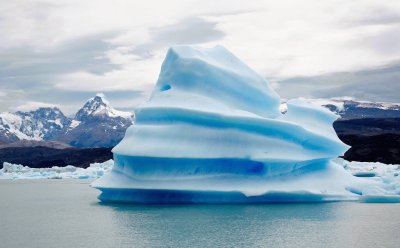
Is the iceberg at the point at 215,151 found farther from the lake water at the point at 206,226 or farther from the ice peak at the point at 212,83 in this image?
the lake water at the point at 206,226

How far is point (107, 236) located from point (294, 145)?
7.97 meters

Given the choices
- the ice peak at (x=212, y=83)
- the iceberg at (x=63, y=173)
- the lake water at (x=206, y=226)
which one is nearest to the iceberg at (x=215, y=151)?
the ice peak at (x=212, y=83)

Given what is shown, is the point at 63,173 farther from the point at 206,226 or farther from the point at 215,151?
the point at 206,226

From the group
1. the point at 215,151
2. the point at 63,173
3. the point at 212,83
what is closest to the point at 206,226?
the point at 215,151

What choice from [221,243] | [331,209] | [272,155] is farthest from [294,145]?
→ [221,243]

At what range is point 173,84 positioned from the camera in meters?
18.4

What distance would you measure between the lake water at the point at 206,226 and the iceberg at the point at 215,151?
0.60 meters

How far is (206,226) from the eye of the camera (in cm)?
1240

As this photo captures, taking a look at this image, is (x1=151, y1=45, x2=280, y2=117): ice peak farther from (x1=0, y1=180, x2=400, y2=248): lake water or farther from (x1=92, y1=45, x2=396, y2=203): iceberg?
(x1=0, y1=180, x2=400, y2=248): lake water

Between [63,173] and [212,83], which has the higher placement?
[212,83]

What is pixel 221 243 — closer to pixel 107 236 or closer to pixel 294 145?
pixel 107 236

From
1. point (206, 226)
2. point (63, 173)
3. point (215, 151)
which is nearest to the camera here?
point (206, 226)

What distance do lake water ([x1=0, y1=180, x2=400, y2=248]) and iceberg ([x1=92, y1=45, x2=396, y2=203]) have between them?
1.98ft

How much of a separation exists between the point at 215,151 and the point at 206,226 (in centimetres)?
415
